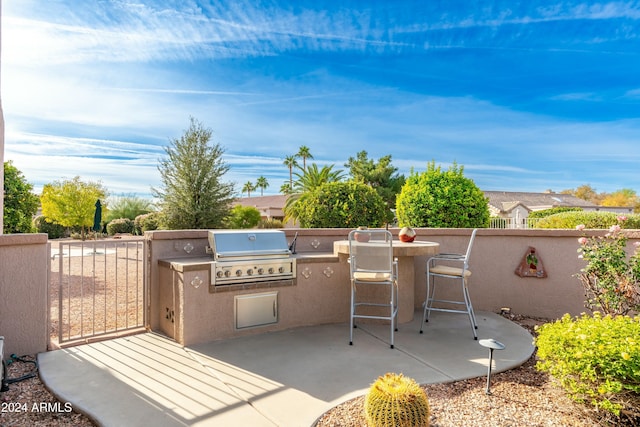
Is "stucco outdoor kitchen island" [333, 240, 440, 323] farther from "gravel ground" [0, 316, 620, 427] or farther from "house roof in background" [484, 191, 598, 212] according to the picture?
"house roof in background" [484, 191, 598, 212]

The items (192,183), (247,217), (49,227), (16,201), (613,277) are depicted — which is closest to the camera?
(613,277)

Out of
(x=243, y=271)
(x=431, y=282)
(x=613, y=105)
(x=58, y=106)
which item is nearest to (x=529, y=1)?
(x=431, y=282)

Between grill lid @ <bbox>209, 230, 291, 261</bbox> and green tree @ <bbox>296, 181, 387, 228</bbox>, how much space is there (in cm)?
179

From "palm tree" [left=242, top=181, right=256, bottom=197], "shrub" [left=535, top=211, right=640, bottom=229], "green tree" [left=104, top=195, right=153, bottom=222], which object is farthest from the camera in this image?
"palm tree" [left=242, top=181, right=256, bottom=197]

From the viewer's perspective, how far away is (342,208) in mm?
5887

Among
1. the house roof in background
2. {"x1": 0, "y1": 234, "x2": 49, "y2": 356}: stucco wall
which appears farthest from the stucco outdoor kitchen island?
the house roof in background

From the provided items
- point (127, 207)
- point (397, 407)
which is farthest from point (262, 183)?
A: point (397, 407)

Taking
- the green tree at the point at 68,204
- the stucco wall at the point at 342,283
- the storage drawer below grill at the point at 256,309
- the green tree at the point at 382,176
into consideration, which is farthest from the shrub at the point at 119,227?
the storage drawer below grill at the point at 256,309

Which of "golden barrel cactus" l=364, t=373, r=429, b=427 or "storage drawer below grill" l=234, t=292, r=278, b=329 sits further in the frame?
"storage drawer below grill" l=234, t=292, r=278, b=329

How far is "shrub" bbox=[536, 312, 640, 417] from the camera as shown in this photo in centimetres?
193

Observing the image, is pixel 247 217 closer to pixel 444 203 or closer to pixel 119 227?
pixel 119 227

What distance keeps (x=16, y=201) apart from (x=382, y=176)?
2246cm

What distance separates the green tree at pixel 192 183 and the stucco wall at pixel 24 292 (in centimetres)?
743

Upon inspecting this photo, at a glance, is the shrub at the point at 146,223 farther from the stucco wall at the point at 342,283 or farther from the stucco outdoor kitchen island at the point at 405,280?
the stucco outdoor kitchen island at the point at 405,280
